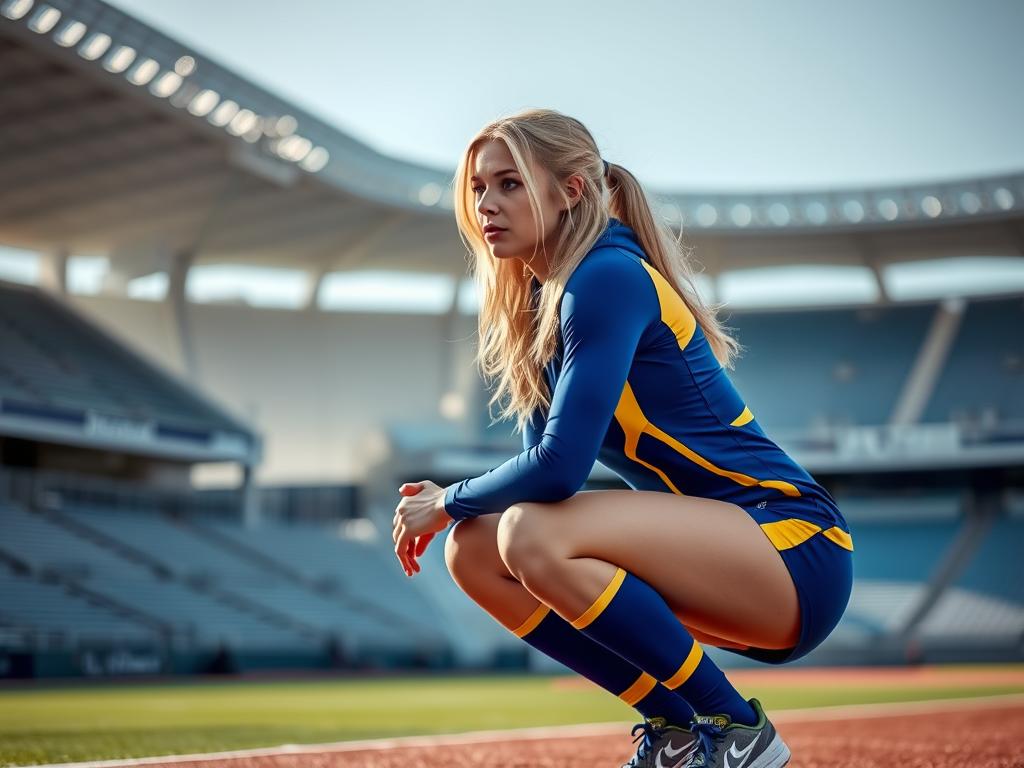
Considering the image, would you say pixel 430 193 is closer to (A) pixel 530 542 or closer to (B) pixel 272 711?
(B) pixel 272 711

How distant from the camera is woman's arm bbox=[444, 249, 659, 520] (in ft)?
8.20

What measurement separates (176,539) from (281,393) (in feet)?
29.1

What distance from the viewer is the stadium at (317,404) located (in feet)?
61.5

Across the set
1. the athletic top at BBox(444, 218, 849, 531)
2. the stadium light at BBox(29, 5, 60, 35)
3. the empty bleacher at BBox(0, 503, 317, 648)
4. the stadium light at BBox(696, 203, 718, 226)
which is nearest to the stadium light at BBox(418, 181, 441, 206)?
the stadium light at BBox(696, 203, 718, 226)

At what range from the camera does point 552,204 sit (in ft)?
9.25

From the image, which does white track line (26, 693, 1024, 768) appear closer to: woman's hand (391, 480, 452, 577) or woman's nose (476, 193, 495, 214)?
woman's hand (391, 480, 452, 577)

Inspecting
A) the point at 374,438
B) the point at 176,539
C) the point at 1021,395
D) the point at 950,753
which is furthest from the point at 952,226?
the point at 950,753

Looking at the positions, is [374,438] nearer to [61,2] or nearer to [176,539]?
[176,539]

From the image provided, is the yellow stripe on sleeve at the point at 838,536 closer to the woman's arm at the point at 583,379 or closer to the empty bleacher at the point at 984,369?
the woman's arm at the point at 583,379

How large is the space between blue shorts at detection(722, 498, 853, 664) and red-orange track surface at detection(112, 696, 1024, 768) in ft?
4.76

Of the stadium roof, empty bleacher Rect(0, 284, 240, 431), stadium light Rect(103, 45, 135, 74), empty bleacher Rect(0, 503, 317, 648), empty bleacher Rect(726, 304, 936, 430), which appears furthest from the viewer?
empty bleacher Rect(726, 304, 936, 430)

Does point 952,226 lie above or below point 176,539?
above

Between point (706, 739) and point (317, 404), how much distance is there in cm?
3095

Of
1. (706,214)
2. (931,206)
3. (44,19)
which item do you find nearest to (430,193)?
(706,214)
